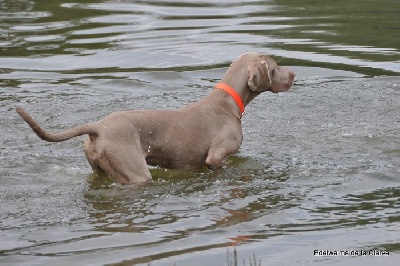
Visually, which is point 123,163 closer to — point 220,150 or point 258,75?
point 220,150

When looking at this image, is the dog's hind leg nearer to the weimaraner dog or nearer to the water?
the weimaraner dog

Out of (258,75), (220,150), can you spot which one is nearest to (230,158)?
(220,150)

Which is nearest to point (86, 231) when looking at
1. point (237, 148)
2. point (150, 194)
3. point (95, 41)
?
point (150, 194)

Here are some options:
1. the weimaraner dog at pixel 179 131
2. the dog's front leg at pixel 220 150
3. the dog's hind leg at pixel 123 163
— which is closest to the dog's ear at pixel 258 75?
the weimaraner dog at pixel 179 131

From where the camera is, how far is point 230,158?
1029 centimetres

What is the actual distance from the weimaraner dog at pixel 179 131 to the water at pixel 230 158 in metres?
0.20

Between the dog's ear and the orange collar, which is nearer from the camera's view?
the dog's ear

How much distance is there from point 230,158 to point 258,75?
924mm

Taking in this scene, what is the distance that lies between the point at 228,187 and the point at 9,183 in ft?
6.47

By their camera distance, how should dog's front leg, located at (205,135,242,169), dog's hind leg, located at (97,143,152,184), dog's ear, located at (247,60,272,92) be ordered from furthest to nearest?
dog's ear, located at (247,60,272,92), dog's front leg, located at (205,135,242,169), dog's hind leg, located at (97,143,152,184)

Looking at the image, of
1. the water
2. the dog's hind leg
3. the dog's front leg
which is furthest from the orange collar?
the dog's hind leg

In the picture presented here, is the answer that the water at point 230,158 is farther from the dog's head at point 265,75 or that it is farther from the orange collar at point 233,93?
the dog's head at point 265,75

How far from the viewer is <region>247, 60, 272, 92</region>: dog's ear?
32.5ft

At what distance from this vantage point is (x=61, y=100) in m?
12.6
